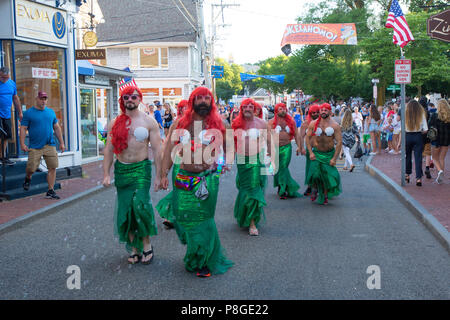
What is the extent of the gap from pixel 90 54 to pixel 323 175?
7537 mm

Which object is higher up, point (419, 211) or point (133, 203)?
point (133, 203)

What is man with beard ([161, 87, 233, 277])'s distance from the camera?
5.36 m

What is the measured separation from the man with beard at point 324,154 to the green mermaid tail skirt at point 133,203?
4514 millimetres

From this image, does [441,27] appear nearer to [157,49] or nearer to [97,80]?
[97,80]

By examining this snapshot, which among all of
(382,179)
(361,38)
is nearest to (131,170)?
(382,179)

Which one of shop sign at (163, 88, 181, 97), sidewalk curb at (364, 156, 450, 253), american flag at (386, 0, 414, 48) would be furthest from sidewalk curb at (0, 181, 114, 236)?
shop sign at (163, 88, 181, 97)

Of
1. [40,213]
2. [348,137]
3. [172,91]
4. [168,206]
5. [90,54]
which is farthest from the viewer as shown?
[172,91]

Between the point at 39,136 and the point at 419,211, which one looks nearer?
the point at 419,211

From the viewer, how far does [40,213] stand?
8.76m

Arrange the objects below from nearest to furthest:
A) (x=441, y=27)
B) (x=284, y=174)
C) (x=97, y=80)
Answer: (x=441, y=27) < (x=284, y=174) < (x=97, y=80)

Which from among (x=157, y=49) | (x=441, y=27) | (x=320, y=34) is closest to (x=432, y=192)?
(x=441, y=27)

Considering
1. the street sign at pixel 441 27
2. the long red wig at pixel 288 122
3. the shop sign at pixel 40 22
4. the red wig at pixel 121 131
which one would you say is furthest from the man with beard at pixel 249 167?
the shop sign at pixel 40 22

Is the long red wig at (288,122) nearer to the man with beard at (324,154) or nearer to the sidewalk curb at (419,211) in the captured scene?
the man with beard at (324,154)

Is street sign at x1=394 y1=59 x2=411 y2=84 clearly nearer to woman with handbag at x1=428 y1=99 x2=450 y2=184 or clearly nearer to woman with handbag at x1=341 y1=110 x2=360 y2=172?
woman with handbag at x1=428 y1=99 x2=450 y2=184
